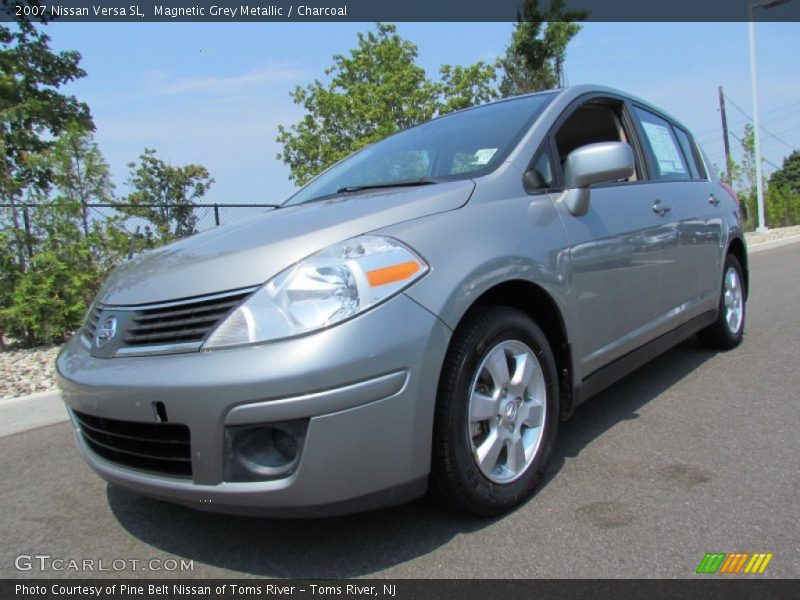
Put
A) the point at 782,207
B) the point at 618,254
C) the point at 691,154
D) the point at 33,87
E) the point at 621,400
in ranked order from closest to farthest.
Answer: the point at 618,254, the point at 621,400, the point at 691,154, the point at 33,87, the point at 782,207

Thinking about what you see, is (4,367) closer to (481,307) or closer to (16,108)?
(481,307)

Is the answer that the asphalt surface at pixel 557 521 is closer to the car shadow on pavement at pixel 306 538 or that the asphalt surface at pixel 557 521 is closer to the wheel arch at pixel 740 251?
the car shadow on pavement at pixel 306 538

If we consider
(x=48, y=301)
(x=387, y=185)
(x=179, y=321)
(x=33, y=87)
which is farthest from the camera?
(x=33, y=87)

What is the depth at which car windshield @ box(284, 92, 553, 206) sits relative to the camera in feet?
8.96

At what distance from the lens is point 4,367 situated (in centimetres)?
524

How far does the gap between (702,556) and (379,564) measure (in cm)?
104

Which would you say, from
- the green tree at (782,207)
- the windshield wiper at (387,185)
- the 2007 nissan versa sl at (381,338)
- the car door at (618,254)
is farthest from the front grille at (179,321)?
the green tree at (782,207)

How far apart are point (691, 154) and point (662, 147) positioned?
67cm

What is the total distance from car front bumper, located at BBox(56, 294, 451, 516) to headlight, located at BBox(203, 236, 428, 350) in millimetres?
39

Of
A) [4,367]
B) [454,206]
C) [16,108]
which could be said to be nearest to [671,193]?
[454,206]

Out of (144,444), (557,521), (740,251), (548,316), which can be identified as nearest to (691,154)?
(740,251)

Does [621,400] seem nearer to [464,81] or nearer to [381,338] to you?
[381,338]

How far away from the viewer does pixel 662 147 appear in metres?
3.92
